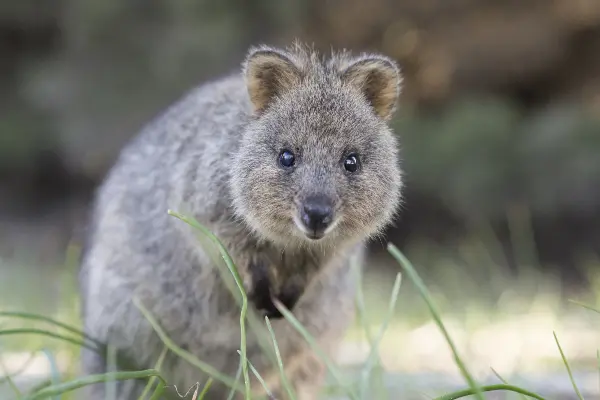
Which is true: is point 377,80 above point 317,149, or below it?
above

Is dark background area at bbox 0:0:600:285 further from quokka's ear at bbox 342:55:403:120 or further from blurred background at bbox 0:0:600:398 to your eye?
quokka's ear at bbox 342:55:403:120

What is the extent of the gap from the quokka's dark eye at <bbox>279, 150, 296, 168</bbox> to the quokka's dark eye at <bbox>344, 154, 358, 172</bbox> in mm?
236

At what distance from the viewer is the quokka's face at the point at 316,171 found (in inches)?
130

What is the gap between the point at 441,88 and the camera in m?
10.7

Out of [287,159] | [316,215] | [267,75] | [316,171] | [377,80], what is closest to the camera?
[316,215]

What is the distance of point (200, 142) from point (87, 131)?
7155 mm

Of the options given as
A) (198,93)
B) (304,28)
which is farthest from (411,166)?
(198,93)

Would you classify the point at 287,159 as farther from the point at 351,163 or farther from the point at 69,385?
the point at 69,385

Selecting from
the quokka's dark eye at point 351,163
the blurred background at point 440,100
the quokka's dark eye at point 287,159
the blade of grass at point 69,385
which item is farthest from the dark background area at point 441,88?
the blade of grass at point 69,385

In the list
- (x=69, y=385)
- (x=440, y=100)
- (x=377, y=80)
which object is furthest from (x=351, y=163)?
(x=440, y=100)

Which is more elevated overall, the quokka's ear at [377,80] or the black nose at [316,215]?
the quokka's ear at [377,80]

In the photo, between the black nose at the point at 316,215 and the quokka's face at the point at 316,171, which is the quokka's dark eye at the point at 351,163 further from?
the black nose at the point at 316,215

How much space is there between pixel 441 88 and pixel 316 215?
791 cm

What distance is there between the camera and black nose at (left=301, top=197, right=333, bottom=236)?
10.4 ft
